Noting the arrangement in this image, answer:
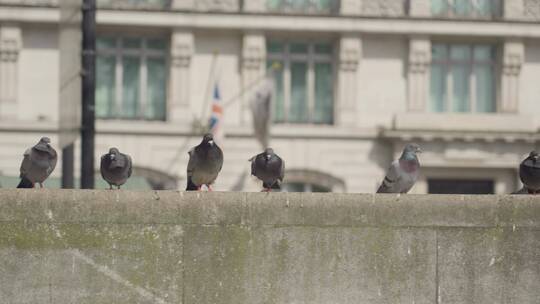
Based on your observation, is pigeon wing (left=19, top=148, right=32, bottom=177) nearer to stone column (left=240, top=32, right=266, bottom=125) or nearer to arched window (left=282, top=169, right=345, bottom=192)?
arched window (left=282, top=169, right=345, bottom=192)

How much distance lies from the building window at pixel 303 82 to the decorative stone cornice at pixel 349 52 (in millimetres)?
625

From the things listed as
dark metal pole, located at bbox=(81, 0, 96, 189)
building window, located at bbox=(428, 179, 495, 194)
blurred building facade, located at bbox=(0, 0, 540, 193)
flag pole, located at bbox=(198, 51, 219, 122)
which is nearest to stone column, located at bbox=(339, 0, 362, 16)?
blurred building facade, located at bbox=(0, 0, 540, 193)

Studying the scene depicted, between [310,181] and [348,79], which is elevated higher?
[348,79]

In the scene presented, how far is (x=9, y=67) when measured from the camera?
41031 millimetres

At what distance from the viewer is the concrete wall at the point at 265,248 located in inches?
537

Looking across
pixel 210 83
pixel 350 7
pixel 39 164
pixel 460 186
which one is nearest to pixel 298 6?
pixel 350 7

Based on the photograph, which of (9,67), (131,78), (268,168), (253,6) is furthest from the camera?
(131,78)

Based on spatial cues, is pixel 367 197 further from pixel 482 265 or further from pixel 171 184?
pixel 171 184

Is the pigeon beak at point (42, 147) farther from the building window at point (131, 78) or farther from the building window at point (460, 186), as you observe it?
the building window at point (460, 186)

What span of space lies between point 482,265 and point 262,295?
213 cm

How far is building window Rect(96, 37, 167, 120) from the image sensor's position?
4175 cm

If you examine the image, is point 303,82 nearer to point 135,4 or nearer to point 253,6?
point 253,6

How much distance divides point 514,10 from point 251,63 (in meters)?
7.54

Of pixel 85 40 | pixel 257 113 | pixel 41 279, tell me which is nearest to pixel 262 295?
pixel 41 279
